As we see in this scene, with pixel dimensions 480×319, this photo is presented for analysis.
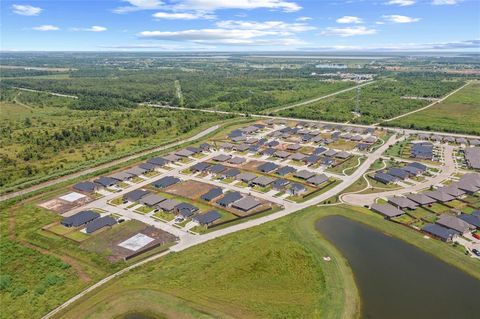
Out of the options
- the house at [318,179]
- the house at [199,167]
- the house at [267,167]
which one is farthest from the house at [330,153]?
the house at [199,167]

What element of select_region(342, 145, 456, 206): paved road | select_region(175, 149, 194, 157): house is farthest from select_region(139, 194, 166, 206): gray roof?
select_region(342, 145, 456, 206): paved road

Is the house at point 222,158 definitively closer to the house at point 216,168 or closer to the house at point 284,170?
the house at point 216,168

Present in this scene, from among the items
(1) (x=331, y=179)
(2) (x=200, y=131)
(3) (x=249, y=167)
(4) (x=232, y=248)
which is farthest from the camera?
(2) (x=200, y=131)

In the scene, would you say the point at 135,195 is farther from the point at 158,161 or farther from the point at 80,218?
the point at 158,161

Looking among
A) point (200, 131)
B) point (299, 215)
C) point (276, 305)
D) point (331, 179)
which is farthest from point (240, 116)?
point (276, 305)

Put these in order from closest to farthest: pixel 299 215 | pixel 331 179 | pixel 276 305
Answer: pixel 276 305 → pixel 299 215 → pixel 331 179

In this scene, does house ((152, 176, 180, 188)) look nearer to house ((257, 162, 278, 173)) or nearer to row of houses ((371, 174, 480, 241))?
house ((257, 162, 278, 173))

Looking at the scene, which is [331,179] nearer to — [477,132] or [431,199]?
[431,199]
